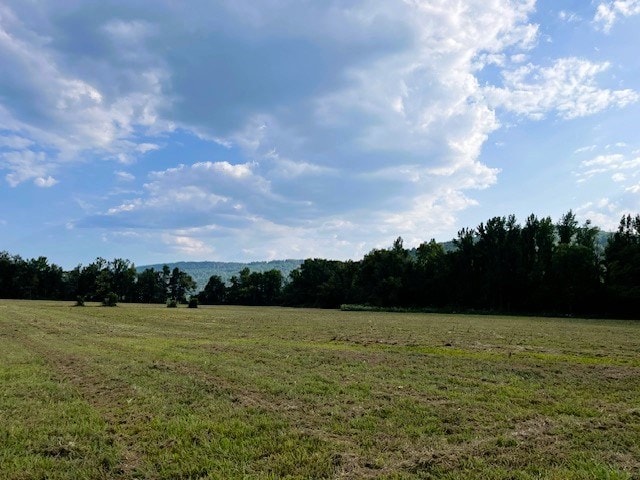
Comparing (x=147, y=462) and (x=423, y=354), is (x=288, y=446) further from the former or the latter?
(x=423, y=354)

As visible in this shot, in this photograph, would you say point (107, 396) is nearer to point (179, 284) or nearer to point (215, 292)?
point (215, 292)

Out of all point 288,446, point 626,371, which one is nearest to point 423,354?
point 626,371

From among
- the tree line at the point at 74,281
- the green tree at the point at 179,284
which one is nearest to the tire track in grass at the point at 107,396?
the tree line at the point at 74,281

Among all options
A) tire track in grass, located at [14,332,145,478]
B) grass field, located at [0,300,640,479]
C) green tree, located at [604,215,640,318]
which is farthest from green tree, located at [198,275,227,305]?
grass field, located at [0,300,640,479]

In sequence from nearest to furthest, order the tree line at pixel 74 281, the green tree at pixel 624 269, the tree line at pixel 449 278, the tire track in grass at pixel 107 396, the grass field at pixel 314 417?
the grass field at pixel 314 417 < the tire track in grass at pixel 107 396 < the green tree at pixel 624 269 < the tree line at pixel 449 278 < the tree line at pixel 74 281

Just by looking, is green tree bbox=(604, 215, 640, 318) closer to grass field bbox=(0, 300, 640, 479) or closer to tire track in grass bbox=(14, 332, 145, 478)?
grass field bbox=(0, 300, 640, 479)

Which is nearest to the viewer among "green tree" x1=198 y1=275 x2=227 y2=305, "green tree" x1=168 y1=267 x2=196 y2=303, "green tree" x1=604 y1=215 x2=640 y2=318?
"green tree" x1=604 y1=215 x2=640 y2=318

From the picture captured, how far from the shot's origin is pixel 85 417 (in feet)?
30.9

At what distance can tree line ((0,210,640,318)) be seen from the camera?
72.8m

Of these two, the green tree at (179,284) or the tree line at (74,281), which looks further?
the green tree at (179,284)

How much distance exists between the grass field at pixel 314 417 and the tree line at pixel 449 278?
208ft

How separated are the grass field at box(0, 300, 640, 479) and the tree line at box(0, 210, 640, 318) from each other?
6342 centimetres

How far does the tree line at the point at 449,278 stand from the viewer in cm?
7281

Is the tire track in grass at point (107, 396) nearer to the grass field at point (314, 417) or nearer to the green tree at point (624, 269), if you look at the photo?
the grass field at point (314, 417)
